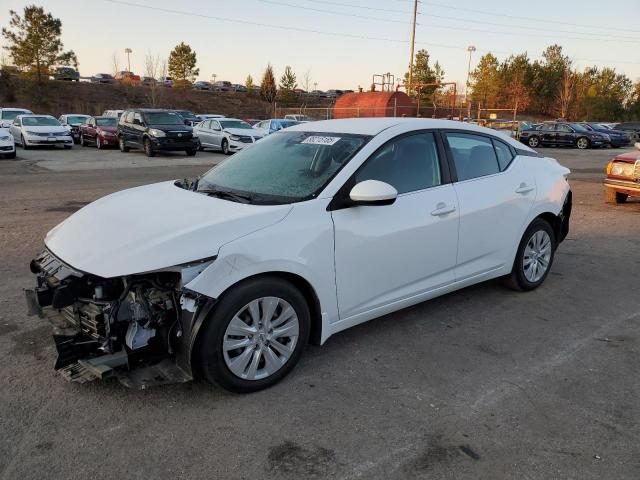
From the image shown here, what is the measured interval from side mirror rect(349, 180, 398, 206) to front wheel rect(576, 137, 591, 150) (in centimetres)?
3116

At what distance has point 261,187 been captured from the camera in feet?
12.6

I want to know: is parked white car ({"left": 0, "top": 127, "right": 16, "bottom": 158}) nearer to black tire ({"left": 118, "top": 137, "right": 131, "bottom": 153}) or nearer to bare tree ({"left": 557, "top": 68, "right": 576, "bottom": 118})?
black tire ({"left": 118, "top": 137, "right": 131, "bottom": 153})

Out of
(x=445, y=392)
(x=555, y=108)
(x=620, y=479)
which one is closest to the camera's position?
(x=620, y=479)

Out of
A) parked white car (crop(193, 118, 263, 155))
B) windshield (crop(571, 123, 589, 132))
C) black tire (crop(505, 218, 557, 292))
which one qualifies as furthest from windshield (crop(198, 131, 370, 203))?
windshield (crop(571, 123, 589, 132))

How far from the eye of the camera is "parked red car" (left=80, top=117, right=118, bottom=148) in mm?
23828

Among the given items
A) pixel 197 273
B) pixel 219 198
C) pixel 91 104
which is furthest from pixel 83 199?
pixel 91 104

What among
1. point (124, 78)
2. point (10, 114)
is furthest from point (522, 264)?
point (124, 78)

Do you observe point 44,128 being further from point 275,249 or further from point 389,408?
point 389,408

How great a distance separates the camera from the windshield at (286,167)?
12.1ft

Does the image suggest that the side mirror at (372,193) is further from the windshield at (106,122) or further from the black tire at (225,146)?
the windshield at (106,122)

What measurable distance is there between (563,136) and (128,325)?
107ft

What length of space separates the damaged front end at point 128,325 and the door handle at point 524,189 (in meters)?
3.11

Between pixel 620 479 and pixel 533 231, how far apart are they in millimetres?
2880

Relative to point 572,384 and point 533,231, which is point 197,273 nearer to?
point 572,384
